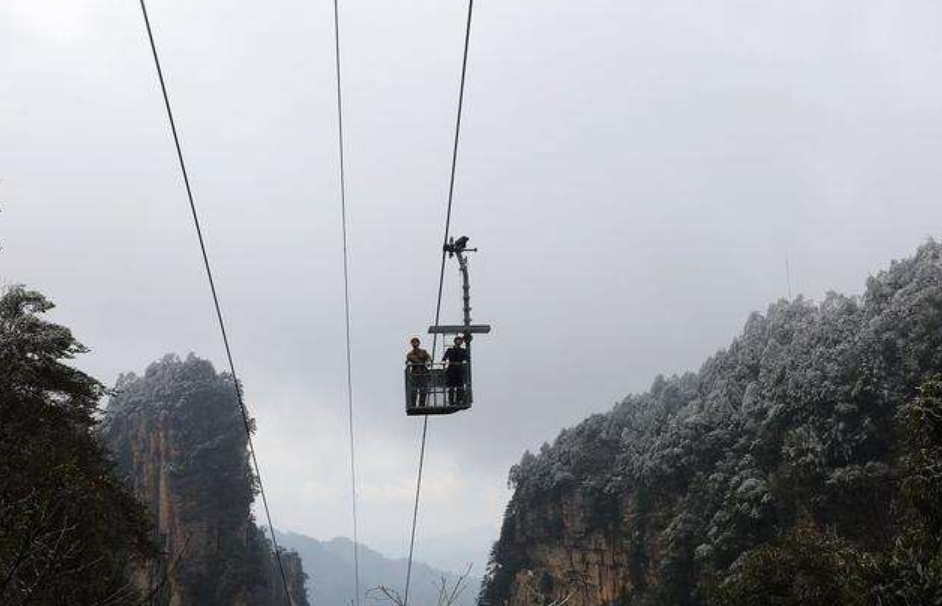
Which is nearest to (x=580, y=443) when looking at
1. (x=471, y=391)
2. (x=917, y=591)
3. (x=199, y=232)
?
(x=917, y=591)

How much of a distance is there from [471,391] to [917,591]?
1321cm

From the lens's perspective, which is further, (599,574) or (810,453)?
(599,574)

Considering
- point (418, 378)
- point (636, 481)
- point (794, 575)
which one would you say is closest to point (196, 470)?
point (636, 481)

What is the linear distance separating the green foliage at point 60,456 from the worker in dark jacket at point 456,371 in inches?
271

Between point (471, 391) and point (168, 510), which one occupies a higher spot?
point (168, 510)

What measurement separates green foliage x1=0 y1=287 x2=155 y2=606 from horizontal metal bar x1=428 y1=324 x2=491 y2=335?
23.7 feet

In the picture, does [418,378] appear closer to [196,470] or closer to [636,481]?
[636,481]

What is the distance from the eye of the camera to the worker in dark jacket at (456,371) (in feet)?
53.1

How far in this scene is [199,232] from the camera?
359 inches

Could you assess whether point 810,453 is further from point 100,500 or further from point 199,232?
point 199,232

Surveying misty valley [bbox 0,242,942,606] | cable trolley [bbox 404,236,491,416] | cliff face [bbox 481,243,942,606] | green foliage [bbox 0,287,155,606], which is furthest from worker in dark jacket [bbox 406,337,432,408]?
cliff face [bbox 481,243,942,606]

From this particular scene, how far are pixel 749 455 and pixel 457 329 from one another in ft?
158

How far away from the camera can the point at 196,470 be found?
100312 millimetres

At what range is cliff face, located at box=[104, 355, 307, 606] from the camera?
92.5 m
